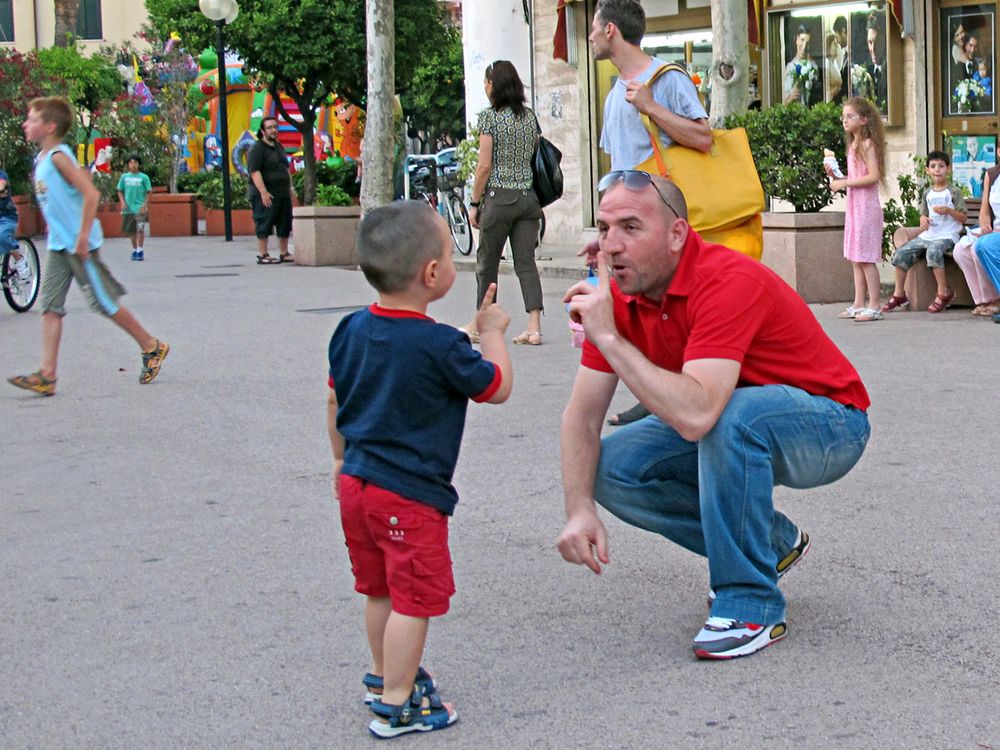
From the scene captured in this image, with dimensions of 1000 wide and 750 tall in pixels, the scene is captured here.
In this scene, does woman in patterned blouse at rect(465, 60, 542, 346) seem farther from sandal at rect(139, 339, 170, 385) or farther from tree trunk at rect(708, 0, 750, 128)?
tree trunk at rect(708, 0, 750, 128)

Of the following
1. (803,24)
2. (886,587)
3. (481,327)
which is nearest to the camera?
(481,327)

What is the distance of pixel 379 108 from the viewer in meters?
18.8

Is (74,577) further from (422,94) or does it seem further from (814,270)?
(422,94)

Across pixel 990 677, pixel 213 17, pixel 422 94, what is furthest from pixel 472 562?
pixel 422 94

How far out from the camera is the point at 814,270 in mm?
12586

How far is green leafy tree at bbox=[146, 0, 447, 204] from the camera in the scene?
27.0 metres

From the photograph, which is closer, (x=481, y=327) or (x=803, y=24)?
(x=481, y=327)

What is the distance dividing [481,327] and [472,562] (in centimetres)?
154

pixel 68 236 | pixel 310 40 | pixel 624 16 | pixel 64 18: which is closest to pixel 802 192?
pixel 68 236

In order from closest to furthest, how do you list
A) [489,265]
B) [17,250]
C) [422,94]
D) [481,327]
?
[481,327] → [489,265] → [17,250] → [422,94]

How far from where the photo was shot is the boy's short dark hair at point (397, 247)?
12.4 ft

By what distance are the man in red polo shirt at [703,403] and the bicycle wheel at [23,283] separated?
1079cm

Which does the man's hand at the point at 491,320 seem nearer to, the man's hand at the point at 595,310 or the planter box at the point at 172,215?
the man's hand at the point at 595,310

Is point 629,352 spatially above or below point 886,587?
above
